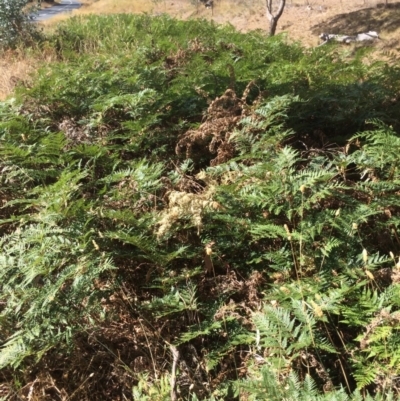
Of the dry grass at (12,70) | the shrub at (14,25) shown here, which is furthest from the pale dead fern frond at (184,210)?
the shrub at (14,25)

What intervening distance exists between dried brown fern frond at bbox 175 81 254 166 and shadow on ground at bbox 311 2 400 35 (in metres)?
10.1

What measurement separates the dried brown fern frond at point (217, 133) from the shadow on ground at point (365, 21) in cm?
1014

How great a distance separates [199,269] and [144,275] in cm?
44

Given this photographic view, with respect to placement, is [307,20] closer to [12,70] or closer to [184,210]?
[12,70]

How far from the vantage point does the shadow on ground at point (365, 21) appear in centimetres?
1248

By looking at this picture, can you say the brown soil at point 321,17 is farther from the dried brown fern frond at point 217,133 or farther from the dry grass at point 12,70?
the dried brown fern frond at point 217,133

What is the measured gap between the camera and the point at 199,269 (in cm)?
278

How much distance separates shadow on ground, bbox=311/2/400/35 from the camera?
12.5 meters

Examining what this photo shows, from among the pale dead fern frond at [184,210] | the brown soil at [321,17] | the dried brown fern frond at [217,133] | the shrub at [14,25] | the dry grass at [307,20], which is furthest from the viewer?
the brown soil at [321,17]

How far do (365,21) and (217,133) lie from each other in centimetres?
1147

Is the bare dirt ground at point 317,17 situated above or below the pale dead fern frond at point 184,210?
below

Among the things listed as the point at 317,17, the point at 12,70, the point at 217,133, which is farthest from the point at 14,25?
the point at 317,17

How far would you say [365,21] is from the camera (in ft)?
43.0

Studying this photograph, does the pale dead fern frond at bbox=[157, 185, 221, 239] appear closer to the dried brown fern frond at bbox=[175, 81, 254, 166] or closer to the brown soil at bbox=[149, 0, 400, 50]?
the dried brown fern frond at bbox=[175, 81, 254, 166]
